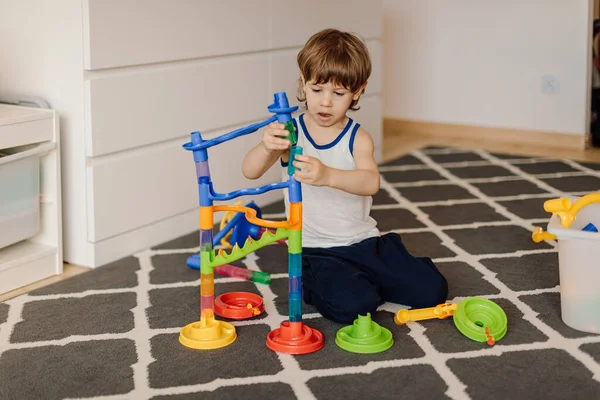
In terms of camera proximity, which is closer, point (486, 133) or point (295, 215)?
point (295, 215)

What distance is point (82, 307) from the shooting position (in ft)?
7.08

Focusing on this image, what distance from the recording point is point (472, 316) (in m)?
1.99

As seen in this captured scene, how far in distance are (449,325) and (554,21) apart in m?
2.52

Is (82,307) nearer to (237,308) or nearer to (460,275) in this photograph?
(237,308)

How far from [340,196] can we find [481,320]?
1.55 ft

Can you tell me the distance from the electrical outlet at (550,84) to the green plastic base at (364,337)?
259cm

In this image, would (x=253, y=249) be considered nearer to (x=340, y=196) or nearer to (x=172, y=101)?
(x=340, y=196)

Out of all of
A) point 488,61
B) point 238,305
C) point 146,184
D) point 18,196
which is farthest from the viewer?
point 488,61

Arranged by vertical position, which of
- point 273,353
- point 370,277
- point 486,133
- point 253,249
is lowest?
point 273,353

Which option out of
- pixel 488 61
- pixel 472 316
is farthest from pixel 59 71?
pixel 488 61

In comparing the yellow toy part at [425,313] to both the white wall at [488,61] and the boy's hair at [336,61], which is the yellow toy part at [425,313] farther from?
the white wall at [488,61]

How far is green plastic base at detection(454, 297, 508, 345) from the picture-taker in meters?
1.91

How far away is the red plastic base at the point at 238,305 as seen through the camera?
2062mm

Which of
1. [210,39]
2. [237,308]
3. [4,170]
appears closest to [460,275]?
[237,308]
